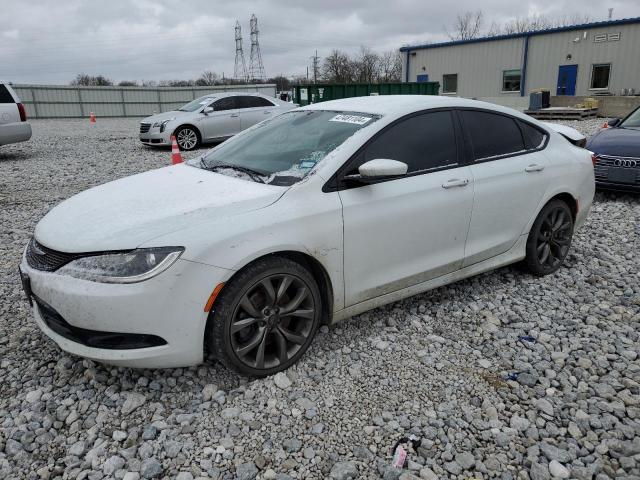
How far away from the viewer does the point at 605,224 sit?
5.98 metres

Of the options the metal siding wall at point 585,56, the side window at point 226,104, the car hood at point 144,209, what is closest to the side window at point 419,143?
the car hood at point 144,209

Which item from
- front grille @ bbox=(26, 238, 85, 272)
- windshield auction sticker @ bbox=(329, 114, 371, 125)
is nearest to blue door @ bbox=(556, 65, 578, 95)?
windshield auction sticker @ bbox=(329, 114, 371, 125)

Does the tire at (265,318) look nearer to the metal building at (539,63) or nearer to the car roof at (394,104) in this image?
the car roof at (394,104)

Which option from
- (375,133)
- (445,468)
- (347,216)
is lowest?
(445,468)

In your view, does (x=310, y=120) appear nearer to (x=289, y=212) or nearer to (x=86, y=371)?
(x=289, y=212)

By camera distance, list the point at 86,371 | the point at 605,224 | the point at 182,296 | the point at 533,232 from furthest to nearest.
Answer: the point at 605,224
the point at 533,232
the point at 86,371
the point at 182,296

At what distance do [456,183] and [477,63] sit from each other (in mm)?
28446

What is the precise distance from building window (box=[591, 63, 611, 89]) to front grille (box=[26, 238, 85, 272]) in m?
28.1

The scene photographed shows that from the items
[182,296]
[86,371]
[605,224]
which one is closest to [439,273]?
[182,296]

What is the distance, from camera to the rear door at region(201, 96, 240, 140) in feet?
42.3

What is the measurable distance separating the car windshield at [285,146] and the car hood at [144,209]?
0.16m

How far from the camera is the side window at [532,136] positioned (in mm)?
4102

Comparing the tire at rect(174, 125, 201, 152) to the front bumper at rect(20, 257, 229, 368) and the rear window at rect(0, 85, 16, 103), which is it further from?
the front bumper at rect(20, 257, 229, 368)

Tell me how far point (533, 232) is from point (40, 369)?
147 inches
